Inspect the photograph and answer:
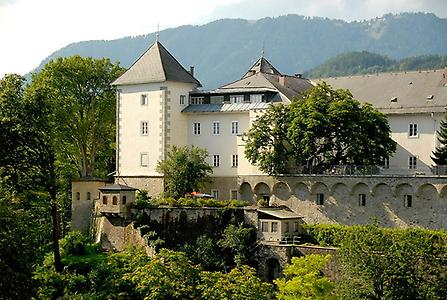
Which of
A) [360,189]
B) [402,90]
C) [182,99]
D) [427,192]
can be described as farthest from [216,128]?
[427,192]

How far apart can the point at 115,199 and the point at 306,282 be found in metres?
14.3

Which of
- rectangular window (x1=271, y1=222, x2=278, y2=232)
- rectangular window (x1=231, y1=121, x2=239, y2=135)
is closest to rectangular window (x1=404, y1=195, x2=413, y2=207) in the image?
rectangular window (x1=271, y1=222, x2=278, y2=232)

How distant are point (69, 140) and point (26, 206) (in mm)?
18647

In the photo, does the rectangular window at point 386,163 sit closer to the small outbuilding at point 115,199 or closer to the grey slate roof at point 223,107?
the grey slate roof at point 223,107

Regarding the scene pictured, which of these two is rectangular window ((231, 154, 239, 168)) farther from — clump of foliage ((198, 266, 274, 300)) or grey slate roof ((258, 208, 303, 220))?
clump of foliage ((198, 266, 274, 300))

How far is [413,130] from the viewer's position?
58094mm

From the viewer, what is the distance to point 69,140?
6688 cm

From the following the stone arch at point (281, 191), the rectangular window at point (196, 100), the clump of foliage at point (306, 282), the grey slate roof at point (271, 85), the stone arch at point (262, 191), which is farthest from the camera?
the rectangular window at point (196, 100)

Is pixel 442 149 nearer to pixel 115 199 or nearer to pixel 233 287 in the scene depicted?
pixel 233 287

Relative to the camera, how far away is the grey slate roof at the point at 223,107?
5863 centimetres

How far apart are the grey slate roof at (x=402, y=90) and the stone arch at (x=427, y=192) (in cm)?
813

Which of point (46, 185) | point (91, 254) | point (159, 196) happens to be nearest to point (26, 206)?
point (46, 185)

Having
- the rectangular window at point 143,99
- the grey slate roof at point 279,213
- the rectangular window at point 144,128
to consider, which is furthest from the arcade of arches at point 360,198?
the rectangular window at point 143,99

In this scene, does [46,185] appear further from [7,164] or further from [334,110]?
[334,110]
